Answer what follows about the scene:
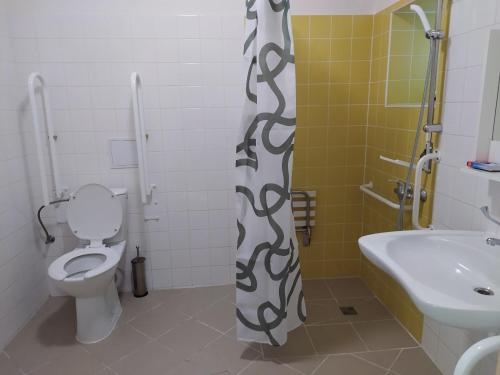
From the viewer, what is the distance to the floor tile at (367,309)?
94.7 inches

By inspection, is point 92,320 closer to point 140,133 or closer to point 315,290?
point 140,133

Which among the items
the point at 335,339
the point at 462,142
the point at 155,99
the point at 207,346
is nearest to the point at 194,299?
the point at 207,346

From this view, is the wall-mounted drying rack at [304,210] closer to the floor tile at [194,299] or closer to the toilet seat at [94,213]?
the floor tile at [194,299]

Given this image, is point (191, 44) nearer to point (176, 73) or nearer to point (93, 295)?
point (176, 73)

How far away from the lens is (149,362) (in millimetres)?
2025

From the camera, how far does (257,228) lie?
186 centimetres

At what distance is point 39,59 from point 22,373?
1.96 meters

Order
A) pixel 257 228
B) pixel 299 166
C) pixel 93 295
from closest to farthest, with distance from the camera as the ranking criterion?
pixel 257 228 → pixel 93 295 → pixel 299 166

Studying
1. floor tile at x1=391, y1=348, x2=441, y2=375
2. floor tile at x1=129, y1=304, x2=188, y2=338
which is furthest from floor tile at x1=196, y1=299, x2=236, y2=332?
floor tile at x1=391, y1=348, x2=441, y2=375

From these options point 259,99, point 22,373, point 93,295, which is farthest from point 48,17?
point 22,373

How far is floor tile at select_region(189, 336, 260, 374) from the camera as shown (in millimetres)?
1969

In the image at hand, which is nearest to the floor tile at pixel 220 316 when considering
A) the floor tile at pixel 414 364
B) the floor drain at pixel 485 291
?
the floor tile at pixel 414 364

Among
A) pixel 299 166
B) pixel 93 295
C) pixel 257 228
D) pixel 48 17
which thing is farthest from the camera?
pixel 299 166

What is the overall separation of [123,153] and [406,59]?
2053 mm
